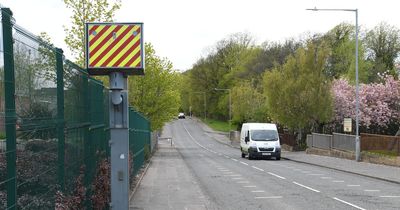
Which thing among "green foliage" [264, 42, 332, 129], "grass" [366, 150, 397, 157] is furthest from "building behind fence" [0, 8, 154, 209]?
"green foliage" [264, 42, 332, 129]

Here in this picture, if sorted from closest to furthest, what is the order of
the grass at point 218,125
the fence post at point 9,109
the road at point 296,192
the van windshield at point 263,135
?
1. the fence post at point 9,109
2. the road at point 296,192
3. the van windshield at point 263,135
4. the grass at point 218,125

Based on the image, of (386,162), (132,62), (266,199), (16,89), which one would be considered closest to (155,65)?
(386,162)

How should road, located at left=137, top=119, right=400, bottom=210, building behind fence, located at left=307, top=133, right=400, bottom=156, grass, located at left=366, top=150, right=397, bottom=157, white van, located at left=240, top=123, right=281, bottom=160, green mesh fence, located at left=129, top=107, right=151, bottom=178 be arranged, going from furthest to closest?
white van, located at left=240, top=123, right=281, bottom=160
building behind fence, located at left=307, top=133, right=400, bottom=156
grass, located at left=366, top=150, right=397, bottom=157
green mesh fence, located at left=129, top=107, right=151, bottom=178
road, located at left=137, top=119, right=400, bottom=210

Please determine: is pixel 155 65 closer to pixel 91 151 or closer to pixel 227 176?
pixel 227 176

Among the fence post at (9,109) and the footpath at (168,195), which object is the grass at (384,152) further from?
the fence post at (9,109)

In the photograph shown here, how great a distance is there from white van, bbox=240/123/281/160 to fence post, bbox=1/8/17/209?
106 feet

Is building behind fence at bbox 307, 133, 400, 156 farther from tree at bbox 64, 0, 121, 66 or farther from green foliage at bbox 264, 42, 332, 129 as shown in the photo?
tree at bbox 64, 0, 121, 66

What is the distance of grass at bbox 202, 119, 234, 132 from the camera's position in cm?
9975

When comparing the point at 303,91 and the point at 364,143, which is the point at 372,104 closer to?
the point at 303,91

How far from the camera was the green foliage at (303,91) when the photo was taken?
43.5 metres

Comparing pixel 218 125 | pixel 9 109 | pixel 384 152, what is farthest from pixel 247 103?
pixel 9 109

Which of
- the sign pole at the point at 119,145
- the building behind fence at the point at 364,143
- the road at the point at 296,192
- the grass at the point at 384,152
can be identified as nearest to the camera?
the sign pole at the point at 119,145

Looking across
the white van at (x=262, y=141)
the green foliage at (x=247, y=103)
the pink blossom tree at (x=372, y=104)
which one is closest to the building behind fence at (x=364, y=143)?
the white van at (x=262, y=141)

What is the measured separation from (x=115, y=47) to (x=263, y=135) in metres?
29.5
